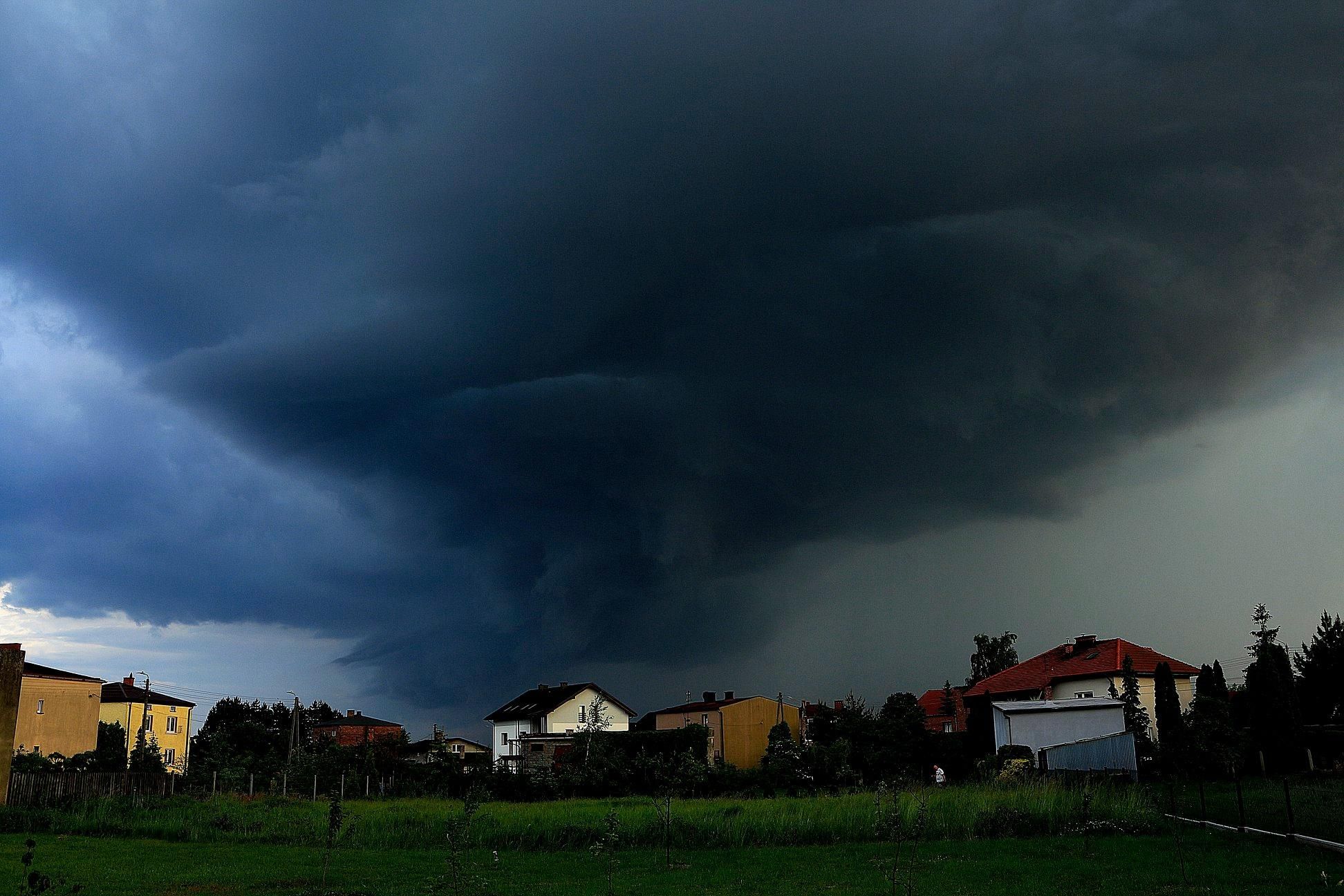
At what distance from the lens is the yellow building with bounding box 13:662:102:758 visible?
6769 cm

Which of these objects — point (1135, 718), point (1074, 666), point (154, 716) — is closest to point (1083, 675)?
point (1074, 666)

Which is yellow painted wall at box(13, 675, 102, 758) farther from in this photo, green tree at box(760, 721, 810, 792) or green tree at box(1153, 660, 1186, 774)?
green tree at box(1153, 660, 1186, 774)

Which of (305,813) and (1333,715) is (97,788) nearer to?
(305,813)

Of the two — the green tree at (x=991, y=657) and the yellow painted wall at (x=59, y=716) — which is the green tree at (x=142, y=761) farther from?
the green tree at (x=991, y=657)

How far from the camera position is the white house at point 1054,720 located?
163 ft

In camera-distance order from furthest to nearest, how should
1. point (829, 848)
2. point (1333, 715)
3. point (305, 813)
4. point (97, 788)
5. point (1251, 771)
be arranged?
point (1333, 715) < point (1251, 771) < point (97, 788) < point (305, 813) < point (829, 848)

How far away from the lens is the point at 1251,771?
1998 inches

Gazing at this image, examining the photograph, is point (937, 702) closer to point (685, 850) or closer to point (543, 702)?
point (543, 702)

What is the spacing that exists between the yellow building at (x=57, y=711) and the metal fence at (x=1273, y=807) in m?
69.2

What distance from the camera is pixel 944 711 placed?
257 ft

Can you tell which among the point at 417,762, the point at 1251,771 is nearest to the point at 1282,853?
the point at 1251,771

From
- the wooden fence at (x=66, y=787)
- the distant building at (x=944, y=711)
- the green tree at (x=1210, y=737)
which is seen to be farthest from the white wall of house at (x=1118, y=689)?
the wooden fence at (x=66, y=787)

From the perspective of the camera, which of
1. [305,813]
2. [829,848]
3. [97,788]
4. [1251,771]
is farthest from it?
[1251,771]

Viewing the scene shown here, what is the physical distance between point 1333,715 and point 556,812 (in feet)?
152
